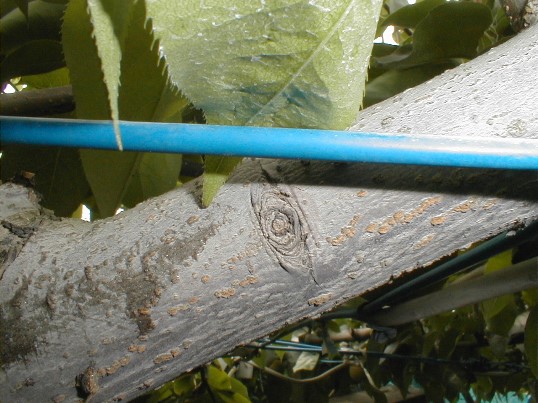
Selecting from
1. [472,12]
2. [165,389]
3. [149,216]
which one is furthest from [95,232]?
[165,389]

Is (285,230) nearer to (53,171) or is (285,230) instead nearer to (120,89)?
(120,89)

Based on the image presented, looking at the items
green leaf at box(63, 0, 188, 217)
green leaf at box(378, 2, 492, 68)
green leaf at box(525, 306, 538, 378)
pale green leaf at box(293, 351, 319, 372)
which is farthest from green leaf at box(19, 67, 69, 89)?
pale green leaf at box(293, 351, 319, 372)

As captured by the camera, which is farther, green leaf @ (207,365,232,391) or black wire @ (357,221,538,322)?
green leaf @ (207,365,232,391)

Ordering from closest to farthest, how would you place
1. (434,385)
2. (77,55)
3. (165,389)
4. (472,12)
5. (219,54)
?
(219,54) < (77,55) < (472,12) < (165,389) < (434,385)

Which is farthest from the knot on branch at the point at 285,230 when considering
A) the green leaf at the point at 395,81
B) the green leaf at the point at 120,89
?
the green leaf at the point at 395,81

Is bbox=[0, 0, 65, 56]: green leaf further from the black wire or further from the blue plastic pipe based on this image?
the black wire

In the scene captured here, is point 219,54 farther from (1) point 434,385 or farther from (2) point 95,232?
(1) point 434,385

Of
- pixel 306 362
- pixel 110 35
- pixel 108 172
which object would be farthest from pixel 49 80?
Result: pixel 306 362
